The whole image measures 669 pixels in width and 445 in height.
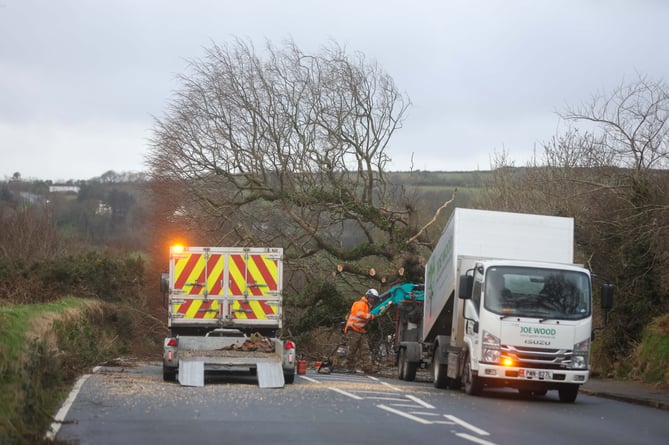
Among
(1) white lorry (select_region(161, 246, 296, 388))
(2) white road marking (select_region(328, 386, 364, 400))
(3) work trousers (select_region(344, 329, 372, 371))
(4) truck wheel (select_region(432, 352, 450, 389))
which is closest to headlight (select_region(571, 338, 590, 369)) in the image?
(4) truck wheel (select_region(432, 352, 450, 389))

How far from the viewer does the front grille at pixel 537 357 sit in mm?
19250

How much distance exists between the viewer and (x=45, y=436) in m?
10.8

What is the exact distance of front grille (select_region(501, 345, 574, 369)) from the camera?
1925 centimetres

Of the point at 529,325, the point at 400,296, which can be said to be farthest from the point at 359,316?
the point at 529,325

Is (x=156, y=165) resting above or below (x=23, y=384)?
above

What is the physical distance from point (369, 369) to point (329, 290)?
9639 mm

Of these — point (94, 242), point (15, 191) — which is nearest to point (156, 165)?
point (94, 242)

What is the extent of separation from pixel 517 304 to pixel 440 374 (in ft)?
11.7

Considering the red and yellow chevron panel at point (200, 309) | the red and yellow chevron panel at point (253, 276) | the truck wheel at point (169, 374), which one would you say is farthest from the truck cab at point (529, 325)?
the truck wheel at point (169, 374)

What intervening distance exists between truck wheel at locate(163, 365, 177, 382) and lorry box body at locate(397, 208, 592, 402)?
5723 millimetres

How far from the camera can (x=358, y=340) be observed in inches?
1135

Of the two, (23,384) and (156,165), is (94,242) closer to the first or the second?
(156,165)

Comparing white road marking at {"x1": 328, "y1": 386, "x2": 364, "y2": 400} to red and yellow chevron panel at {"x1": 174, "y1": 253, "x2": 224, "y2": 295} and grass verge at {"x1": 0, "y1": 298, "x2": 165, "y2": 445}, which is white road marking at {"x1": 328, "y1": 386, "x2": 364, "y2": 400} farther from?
grass verge at {"x1": 0, "y1": 298, "x2": 165, "y2": 445}

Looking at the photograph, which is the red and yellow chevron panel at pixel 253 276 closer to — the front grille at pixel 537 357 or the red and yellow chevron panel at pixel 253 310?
the red and yellow chevron panel at pixel 253 310
